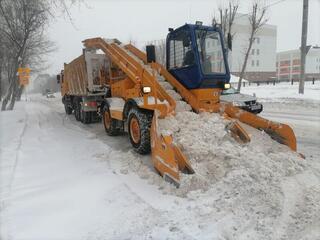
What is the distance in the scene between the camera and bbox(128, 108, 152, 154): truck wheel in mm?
6691

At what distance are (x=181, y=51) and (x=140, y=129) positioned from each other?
221cm

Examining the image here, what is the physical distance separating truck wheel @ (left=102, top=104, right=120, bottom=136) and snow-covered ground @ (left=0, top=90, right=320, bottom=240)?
262cm

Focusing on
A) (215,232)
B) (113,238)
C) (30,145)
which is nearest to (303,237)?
(215,232)

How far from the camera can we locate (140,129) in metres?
6.75

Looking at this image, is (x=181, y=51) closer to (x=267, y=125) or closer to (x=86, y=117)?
(x=267, y=125)

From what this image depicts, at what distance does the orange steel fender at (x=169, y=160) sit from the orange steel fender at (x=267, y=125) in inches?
82.9

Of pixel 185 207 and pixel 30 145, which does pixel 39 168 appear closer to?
pixel 30 145

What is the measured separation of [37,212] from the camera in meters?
4.44

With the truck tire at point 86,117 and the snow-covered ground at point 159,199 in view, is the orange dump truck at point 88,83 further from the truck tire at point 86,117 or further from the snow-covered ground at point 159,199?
the snow-covered ground at point 159,199

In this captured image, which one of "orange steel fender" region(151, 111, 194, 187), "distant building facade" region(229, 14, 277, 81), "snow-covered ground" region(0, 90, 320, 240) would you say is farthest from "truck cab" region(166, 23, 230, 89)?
"distant building facade" region(229, 14, 277, 81)

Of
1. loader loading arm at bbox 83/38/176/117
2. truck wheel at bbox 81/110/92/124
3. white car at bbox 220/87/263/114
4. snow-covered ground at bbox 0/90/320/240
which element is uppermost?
loader loading arm at bbox 83/38/176/117

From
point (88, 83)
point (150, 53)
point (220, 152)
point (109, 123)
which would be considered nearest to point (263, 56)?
point (88, 83)

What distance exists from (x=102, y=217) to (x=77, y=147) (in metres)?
4.34

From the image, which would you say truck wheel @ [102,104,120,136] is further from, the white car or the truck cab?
the white car
